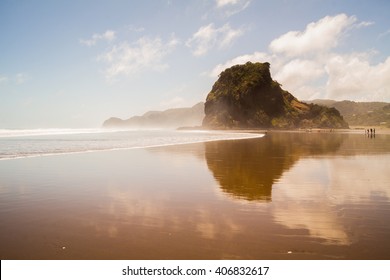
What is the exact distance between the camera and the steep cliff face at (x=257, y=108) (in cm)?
15838

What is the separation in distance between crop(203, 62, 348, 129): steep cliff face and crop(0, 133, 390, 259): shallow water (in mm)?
146895

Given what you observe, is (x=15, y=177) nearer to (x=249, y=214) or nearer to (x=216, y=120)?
(x=249, y=214)

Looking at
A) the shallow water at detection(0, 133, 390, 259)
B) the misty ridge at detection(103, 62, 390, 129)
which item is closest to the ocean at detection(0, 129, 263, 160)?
the shallow water at detection(0, 133, 390, 259)

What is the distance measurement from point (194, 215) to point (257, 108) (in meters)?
159

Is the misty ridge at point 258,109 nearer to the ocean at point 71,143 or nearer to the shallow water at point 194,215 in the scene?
the ocean at point 71,143

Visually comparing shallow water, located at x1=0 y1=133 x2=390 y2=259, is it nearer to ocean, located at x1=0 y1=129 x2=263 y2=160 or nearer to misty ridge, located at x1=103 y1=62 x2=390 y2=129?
ocean, located at x1=0 y1=129 x2=263 y2=160

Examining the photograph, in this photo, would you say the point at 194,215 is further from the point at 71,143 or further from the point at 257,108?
the point at 257,108

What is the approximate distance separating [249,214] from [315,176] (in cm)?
656

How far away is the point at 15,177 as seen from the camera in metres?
12.1

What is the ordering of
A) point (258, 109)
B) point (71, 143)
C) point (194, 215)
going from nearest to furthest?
point (194, 215), point (71, 143), point (258, 109)

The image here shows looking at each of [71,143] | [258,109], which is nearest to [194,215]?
[71,143]

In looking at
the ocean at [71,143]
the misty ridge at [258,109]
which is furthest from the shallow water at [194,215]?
the misty ridge at [258,109]

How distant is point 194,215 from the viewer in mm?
7109

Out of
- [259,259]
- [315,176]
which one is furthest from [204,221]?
[315,176]
